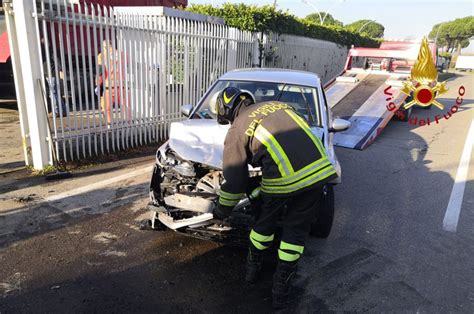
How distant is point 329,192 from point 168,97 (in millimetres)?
4593

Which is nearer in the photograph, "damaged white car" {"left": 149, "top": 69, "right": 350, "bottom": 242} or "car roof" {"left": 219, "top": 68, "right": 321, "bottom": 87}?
"damaged white car" {"left": 149, "top": 69, "right": 350, "bottom": 242}

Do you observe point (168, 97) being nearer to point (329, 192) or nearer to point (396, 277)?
point (329, 192)

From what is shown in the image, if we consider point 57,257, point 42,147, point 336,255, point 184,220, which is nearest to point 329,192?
point 336,255

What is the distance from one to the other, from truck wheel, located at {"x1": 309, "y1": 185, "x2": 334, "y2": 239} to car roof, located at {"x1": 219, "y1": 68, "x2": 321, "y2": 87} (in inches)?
59.4

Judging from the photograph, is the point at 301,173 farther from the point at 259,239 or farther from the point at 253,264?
the point at 253,264

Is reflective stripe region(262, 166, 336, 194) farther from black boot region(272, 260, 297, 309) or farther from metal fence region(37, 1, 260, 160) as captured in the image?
metal fence region(37, 1, 260, 160)

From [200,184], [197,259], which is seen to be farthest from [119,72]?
[197,259]

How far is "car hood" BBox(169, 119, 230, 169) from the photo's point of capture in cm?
306

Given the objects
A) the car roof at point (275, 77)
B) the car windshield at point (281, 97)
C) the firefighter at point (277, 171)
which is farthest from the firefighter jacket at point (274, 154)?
the car roof at point (275, 77)

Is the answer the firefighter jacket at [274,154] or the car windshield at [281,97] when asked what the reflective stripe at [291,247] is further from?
the car windshield at [281,97]

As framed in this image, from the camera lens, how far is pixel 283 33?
1247cm

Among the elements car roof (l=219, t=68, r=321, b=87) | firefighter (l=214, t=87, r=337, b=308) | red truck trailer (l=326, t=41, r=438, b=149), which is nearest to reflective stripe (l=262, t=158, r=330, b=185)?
firefighter (l=214, t=87, r=337, b=308)

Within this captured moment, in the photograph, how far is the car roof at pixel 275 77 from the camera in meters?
4.49

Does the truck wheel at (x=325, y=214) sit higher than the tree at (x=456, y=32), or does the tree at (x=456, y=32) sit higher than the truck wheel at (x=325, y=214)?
the tree at (x=456, y=32)
